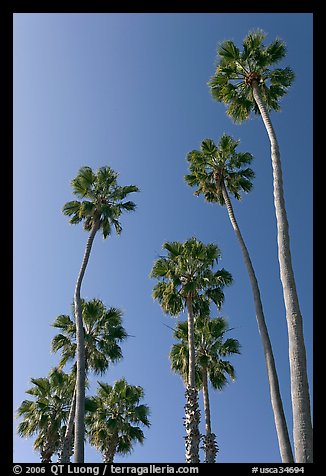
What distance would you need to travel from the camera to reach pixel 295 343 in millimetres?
12164

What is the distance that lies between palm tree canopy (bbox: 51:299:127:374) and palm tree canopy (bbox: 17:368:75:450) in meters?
1.25

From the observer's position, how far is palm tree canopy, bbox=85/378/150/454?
950 inches

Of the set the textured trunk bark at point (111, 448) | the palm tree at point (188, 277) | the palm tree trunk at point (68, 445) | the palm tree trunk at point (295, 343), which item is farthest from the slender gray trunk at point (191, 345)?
the palm tree trunk at point (295, 343)

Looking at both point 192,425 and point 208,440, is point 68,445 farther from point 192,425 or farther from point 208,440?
point 208,440

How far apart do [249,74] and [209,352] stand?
13.2 meters

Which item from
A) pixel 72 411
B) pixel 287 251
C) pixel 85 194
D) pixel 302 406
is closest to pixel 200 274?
pixel 85 194

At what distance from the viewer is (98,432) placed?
79.3 ft

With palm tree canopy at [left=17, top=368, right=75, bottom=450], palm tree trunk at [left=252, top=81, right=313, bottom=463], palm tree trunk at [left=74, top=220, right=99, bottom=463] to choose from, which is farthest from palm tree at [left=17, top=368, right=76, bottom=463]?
palm tree trunk at [left=252, top=81, right=313, bottom=463]

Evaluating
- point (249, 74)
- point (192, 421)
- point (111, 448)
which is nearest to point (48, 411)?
point (111, 448)

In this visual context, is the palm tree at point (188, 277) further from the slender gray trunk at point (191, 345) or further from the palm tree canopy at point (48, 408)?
the palm tree canopy at point (48, 408)

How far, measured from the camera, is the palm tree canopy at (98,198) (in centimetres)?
2303

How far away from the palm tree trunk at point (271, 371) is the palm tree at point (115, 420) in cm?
1061

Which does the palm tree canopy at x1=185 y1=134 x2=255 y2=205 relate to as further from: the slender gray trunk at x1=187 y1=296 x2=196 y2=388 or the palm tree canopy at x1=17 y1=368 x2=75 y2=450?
the palm tree canopy at x1=17 y1=368 x2=75 y2=450

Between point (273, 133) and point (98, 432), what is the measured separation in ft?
54.0
